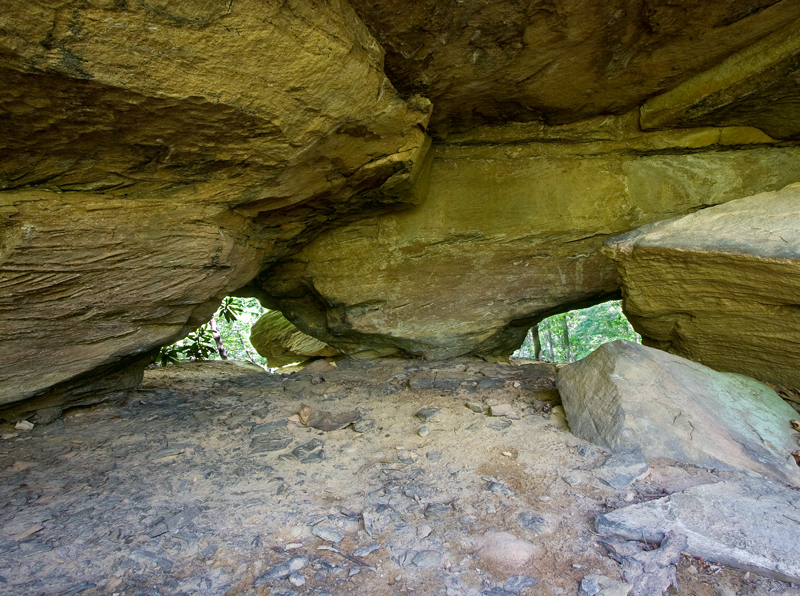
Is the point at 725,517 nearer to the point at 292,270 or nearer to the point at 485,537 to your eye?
the point at 485,537

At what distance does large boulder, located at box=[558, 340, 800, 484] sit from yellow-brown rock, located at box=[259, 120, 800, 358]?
1.93 m

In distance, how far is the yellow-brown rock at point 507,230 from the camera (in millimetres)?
5098

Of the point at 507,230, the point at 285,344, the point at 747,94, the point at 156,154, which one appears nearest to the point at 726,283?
the point at 747,94

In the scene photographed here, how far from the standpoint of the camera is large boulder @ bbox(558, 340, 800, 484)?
2824 millimetres

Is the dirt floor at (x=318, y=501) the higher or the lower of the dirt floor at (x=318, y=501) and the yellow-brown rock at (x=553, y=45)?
the lower

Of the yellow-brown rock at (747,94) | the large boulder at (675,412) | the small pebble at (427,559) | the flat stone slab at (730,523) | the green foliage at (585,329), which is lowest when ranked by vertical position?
the green foliage at (585,329)

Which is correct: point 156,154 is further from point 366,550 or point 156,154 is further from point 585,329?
point 585,329

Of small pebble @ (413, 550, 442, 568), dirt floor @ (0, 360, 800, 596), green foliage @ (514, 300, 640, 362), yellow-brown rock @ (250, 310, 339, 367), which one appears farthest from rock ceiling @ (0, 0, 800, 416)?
green foliage @ (514, 300, 640, 362)

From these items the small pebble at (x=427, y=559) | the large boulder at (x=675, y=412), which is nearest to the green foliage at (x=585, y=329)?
the large boulder at (x=675, y=412)

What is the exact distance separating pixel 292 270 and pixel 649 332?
367 centimetres

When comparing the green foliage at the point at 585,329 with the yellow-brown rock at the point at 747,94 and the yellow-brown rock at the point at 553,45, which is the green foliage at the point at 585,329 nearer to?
the yellow-brown rock at the point at 747,94

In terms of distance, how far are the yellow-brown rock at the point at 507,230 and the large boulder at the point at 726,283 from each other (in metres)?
1.05

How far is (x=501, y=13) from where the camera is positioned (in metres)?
3.34

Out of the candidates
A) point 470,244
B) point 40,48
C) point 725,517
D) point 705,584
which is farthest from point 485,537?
point 470,244
